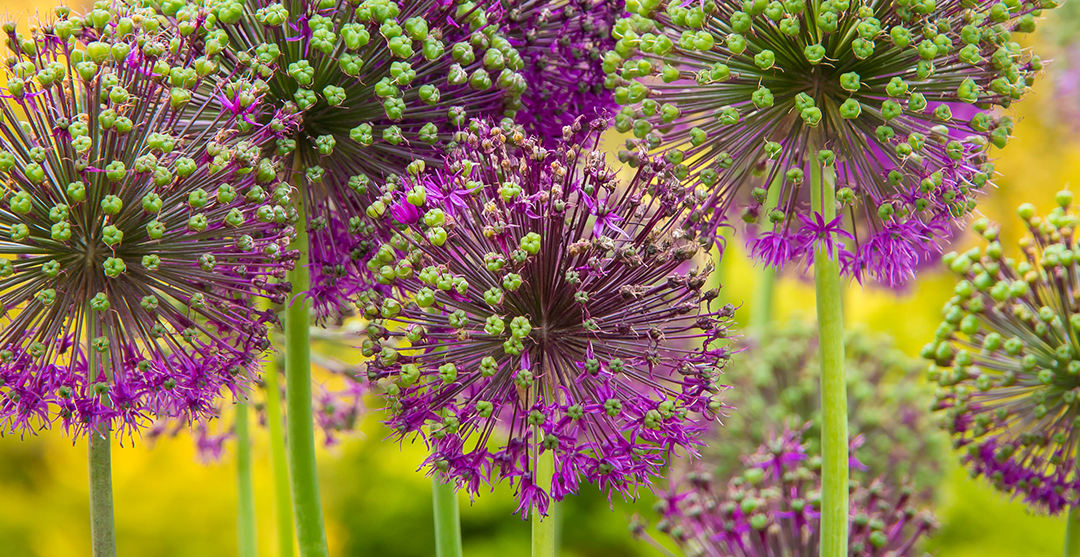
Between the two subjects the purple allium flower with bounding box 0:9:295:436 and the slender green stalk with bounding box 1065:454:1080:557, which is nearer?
the purple allium flower with bounding box 0:9:295:436

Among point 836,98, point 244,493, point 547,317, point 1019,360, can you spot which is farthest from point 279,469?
point 1019,360

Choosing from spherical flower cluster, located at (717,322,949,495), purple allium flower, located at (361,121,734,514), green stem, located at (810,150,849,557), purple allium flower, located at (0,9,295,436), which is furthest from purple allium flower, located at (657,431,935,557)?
purple allium flower, located at (0,9,295,436)

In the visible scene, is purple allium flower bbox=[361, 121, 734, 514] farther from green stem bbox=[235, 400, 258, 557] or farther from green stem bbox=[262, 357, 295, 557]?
green stem bbox=[235, 400, 258, 557]

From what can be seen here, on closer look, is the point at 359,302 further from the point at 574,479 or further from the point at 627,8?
the point at 627,8

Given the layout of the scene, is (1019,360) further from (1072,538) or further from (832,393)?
(832,393)

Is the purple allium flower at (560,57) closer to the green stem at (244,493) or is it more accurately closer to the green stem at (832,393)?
the green stem at (832,393)

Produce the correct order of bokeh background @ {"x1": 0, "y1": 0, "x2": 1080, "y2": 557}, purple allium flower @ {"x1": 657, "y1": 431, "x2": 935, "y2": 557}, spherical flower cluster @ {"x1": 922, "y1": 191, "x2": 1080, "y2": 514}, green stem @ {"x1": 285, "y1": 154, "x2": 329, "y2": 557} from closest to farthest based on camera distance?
green stem @ {"x1": 285, "y1": 154, "x2": 329, "y2": 557}
spherical flower cluster @ {"x1": 922, "y1": 191, "x2": 1080, "y2": 514}
purple allium flower @ {"x1": 657, "y1": 431, "x2": 935, "y2": 557}
bokeh background @ {"x1": 0, "y1": 0, "x2": 1080, "y2": 557}
